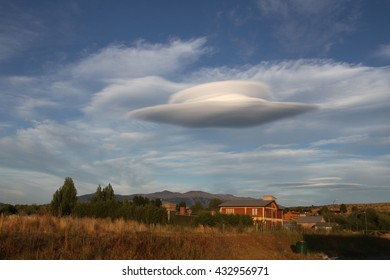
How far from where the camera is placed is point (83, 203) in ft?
129

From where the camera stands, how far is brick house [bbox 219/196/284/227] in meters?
71.6

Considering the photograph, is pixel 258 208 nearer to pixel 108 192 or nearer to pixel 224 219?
pixel 224 219

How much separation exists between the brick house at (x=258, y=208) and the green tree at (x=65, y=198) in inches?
1447

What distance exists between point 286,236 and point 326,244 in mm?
3491

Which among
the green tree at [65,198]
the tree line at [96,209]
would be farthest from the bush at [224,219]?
the green tree at [65,198]

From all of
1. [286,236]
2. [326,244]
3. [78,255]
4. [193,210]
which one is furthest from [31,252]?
[193,210]

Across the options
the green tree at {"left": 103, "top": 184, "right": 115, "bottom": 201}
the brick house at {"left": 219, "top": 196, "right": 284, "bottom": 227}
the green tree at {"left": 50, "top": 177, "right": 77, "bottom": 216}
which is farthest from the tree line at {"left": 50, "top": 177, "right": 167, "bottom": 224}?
the brick house at {"left": 219, "top": 196, "right": 284, "bottom": 227}

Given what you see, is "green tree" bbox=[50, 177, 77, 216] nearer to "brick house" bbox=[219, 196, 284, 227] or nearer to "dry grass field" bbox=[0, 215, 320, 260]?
"dry grass field" bbox=[0, 215, 320, 260]

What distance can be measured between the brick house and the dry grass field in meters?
44.1

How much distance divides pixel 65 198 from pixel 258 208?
41.0m

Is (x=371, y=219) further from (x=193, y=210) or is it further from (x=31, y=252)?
(x=31, y=252)

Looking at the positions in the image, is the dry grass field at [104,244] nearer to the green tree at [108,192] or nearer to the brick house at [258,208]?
the green tree at [108,192]

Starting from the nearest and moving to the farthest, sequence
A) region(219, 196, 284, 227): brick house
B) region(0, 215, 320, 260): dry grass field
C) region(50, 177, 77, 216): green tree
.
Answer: region(0, 215, 320, 260): dry grass field
region(50, 177, 77, 216): green tree
region(219, 196, 284, 227): brick house

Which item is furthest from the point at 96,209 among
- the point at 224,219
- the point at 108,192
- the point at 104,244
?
the point at 104,244
